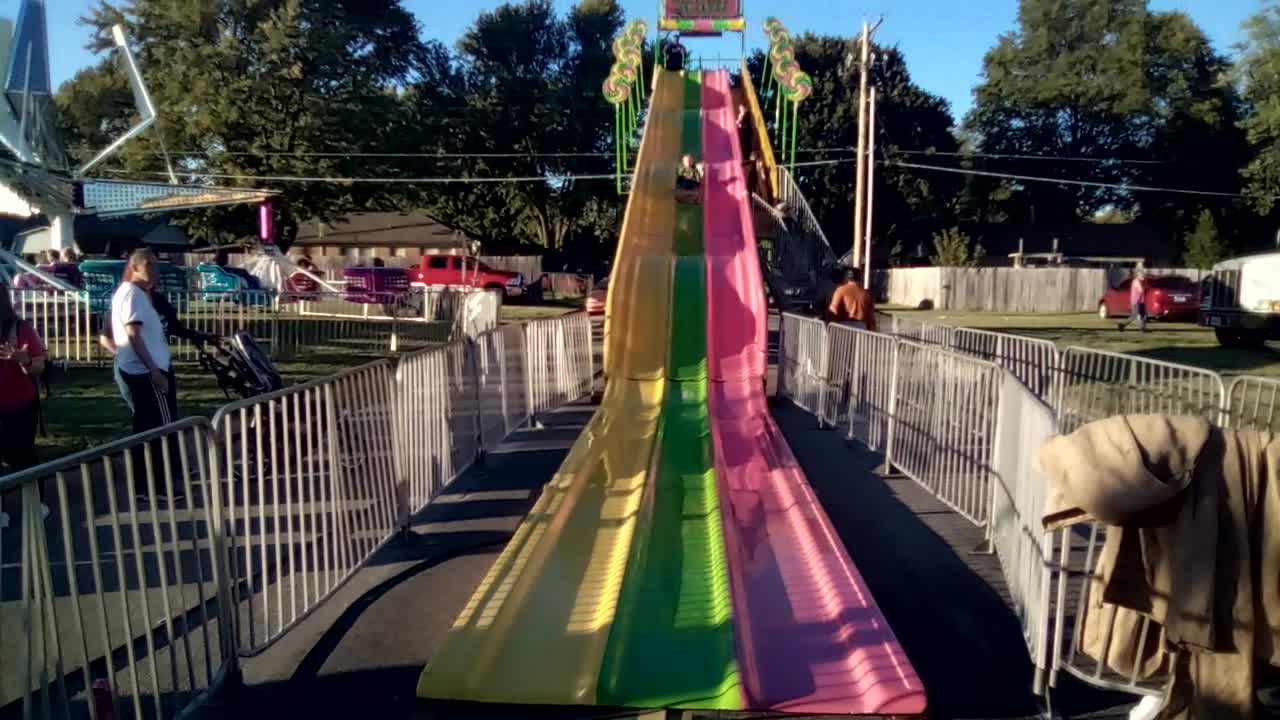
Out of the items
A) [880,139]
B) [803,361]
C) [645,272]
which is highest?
[880,139]

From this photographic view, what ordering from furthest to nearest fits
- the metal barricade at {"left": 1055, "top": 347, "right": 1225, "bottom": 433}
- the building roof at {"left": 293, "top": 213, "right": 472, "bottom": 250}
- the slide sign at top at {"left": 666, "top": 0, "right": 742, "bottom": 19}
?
the building roof at {"left": 293, "top": 213, "right": 472, "bottom": 250}
the slide sign at top at {"left": 666, "top": 0, "right": 742, "bottom": 19}
the metal barricade at {"left": 1055, "top": 347, "right": 1225, "bottom": 433}

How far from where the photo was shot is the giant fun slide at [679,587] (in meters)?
4.97

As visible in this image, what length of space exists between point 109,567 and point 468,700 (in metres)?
3.43

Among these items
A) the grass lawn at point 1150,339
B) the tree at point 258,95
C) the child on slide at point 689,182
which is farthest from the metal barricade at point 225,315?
the tree at point 258,95

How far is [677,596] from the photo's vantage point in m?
6.23

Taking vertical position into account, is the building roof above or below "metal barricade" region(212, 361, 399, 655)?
above

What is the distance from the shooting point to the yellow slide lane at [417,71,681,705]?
16.5ft

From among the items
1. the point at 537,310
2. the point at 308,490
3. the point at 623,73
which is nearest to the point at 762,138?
the point at 623,73

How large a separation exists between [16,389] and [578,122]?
5132 centimetres

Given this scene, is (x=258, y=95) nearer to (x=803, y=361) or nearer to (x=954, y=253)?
(x=954, y=253)

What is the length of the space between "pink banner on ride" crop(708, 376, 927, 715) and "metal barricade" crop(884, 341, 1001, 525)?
1125 millimetres

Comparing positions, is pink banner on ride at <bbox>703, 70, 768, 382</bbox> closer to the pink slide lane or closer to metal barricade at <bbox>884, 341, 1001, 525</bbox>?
A: the pink slide lane

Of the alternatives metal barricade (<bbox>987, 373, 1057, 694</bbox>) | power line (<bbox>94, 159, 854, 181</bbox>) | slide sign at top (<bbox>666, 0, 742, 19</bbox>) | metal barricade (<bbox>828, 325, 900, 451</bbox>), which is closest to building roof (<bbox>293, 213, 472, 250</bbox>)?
power line (<bbox>94, 159, 854, 181</bbox>)

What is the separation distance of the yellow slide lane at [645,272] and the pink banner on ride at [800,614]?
4.85 m
